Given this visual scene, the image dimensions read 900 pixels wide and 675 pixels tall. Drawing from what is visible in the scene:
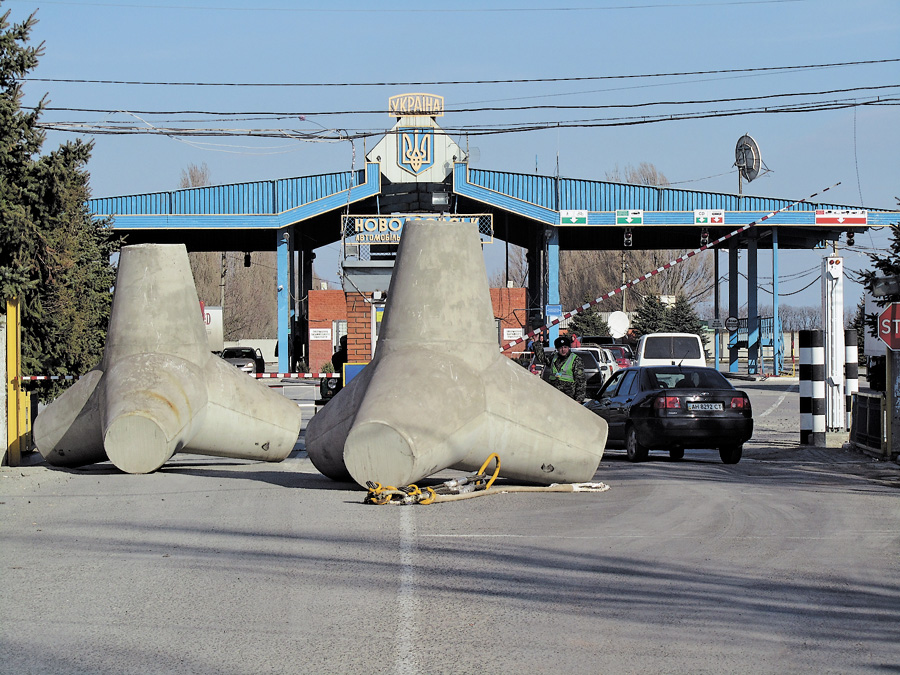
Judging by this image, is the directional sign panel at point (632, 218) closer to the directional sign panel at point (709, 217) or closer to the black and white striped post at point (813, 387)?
the directional sign panel at point (709, 217)

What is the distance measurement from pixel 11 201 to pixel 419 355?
6519 millimetres

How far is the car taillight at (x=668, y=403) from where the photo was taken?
15.6 metres

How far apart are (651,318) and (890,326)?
52.7 m

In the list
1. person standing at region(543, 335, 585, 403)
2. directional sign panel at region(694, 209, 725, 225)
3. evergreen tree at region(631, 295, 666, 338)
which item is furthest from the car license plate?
evergreen tree at region(631, 295, 666, 338)

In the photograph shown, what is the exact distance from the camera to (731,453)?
1598cm

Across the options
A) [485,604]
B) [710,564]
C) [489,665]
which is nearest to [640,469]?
[710,564]

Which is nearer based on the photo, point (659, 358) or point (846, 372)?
point (846, 372)

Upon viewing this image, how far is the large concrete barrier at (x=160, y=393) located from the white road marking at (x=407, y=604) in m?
4.75

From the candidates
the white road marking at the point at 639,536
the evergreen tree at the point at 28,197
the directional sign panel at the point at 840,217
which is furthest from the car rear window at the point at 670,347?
the directional sign panel at the point at 840,217

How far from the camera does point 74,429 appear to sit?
13820mm

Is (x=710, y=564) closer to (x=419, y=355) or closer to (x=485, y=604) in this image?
(x=485, y=604)

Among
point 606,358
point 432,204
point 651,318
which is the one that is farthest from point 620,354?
point 651,318

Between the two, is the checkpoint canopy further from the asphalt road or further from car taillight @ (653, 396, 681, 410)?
the asphalt road

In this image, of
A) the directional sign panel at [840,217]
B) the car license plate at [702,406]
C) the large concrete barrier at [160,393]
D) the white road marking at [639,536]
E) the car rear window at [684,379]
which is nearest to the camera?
the white road marking at [639,536]
